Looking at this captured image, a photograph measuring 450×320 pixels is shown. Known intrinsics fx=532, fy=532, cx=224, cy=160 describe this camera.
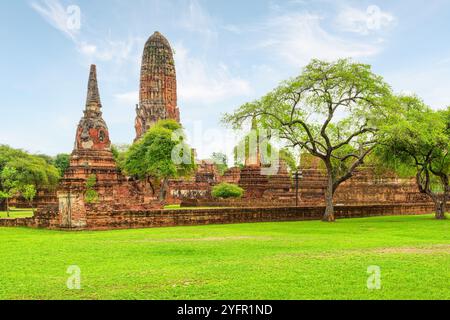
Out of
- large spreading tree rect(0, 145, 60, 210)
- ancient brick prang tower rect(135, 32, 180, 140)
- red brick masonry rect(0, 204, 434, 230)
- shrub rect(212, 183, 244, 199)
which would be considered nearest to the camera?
red brick masonry rect(0, 204, 434, 230)

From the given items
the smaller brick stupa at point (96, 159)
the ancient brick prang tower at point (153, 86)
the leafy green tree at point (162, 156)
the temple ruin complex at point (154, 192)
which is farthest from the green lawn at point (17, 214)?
the ancient brick prang tower at point (153, 86)

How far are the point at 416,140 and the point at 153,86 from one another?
4964 centimetres

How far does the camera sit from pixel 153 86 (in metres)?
69.2

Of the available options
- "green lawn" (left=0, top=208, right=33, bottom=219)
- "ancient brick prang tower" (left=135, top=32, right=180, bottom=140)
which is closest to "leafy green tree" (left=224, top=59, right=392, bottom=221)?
"green lawn" (left=0, top=208, right=33, bottom=219)

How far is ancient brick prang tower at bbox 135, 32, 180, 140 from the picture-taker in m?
69.1

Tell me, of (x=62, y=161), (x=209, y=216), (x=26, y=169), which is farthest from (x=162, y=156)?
(x=62, y=161)

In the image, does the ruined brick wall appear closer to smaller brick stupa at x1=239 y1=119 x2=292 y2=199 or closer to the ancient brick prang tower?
smaller brick stupa at x1=239 y1=119 x2=292 y2=199

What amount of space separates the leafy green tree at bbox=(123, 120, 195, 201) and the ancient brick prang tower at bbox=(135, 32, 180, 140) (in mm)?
15448

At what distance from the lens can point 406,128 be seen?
906 inches

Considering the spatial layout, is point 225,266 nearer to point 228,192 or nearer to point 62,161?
point 228,192

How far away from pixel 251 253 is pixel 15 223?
1356cm
